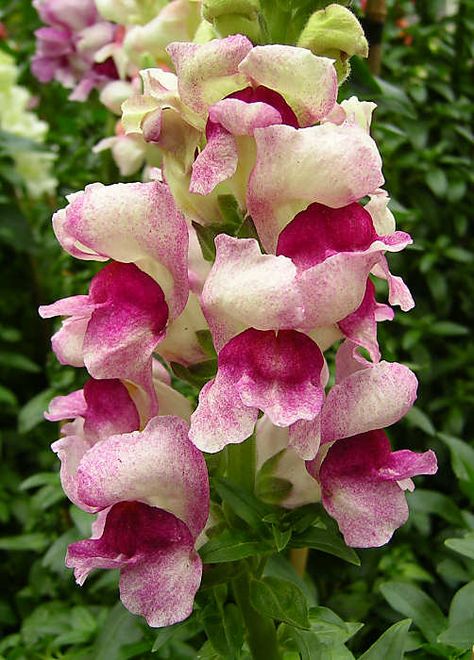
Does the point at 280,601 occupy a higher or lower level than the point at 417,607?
higher

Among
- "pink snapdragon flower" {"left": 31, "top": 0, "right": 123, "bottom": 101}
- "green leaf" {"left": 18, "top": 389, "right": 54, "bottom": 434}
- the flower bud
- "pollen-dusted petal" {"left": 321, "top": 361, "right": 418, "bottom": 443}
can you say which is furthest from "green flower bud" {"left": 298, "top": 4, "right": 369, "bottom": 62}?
"green leaf" {"left": 18, "top": 389, "right": 54, "bottom": 434}

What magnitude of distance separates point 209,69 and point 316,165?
0.36ft

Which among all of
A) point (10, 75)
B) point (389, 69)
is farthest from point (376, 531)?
point (10, 75)

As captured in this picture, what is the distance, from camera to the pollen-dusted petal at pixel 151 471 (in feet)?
2.16

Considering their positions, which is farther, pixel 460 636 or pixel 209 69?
pixel 460 636

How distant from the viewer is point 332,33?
2.31 ft

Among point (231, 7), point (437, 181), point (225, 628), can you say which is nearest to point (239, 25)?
point (231, 7)

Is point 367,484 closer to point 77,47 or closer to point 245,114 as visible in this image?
point 245,114

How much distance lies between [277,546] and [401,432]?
1157 mm

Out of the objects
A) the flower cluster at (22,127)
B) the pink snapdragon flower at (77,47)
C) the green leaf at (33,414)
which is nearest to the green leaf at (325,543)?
the green leaf at (33,414)

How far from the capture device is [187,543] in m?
0.71

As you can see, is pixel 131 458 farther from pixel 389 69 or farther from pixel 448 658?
pixel 389 69

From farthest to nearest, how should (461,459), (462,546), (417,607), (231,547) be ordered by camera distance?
1. (461,459)
2. (417,607)
3. (462,546)
4. (231,547)

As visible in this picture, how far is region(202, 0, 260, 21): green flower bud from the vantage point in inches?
27.6
